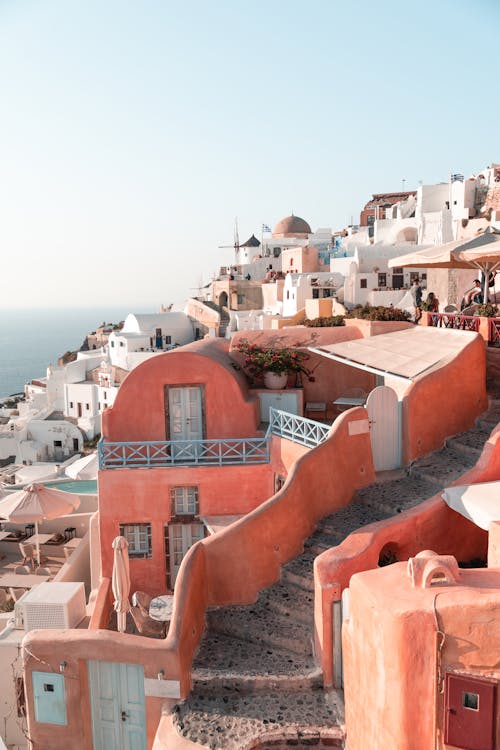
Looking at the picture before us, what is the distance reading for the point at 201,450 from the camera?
15016mm

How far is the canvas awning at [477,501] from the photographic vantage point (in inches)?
332

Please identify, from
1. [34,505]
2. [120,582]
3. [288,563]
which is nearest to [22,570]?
[34,505]

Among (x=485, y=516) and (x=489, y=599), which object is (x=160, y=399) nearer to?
(x=485, y=516)

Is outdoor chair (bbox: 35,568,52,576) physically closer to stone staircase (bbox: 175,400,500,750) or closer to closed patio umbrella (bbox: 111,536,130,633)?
closed patio umbrella (bbox: 111,536,130,633)

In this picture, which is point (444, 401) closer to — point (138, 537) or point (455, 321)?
point (455, 321)

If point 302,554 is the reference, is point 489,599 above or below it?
above

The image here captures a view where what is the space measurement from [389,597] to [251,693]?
130 inches

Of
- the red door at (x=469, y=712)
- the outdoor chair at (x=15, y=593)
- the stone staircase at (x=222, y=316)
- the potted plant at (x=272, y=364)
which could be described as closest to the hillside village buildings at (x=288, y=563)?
the red door at (x=469, y=712)

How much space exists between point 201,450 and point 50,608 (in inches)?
187

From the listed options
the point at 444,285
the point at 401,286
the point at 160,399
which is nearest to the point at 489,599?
the point at 160,399

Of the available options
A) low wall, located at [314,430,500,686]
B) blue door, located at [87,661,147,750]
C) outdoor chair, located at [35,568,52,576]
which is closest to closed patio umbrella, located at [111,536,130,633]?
blue door, located at [87,661,147,750]

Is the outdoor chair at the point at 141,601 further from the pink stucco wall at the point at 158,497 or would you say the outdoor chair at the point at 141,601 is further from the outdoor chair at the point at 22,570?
the outdoor chair at the point at 22,570

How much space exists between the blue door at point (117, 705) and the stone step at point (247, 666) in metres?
0.89

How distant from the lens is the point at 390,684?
6.65 m
